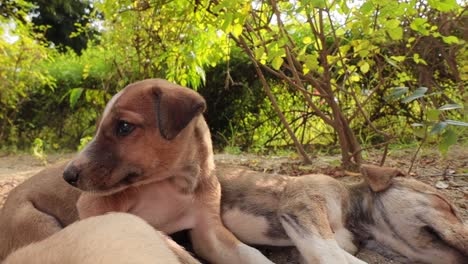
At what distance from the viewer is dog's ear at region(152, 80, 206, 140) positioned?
2701 mm

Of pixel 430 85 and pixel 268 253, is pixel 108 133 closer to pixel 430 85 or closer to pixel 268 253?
pixel 268 253

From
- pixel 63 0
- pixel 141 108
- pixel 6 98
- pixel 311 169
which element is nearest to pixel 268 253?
pixel 141 108

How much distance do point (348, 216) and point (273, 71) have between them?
1923 mm

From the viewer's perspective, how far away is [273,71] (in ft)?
15.0

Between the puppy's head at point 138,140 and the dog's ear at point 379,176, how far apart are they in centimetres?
117

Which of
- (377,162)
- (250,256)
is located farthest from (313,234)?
(377,162)

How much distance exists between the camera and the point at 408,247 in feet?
9.41

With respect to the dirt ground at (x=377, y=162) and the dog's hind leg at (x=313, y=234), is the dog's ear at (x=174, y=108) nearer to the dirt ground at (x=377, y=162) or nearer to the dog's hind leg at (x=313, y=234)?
the dog's hind leg at (x=313, y=234)

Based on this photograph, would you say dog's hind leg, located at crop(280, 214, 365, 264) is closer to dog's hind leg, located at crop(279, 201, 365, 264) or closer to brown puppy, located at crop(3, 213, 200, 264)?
dog's hind leg, located at crop(279, 201, 365, 264)

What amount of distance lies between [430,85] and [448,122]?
348cm

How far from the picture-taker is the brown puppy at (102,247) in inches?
48.8

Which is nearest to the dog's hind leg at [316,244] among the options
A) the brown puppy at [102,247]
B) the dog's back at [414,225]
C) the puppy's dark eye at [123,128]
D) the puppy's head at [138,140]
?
the dog's back at [414,225]

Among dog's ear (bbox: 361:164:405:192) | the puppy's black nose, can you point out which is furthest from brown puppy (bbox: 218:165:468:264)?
the puppy's black nose

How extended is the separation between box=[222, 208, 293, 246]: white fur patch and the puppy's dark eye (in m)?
0.78
